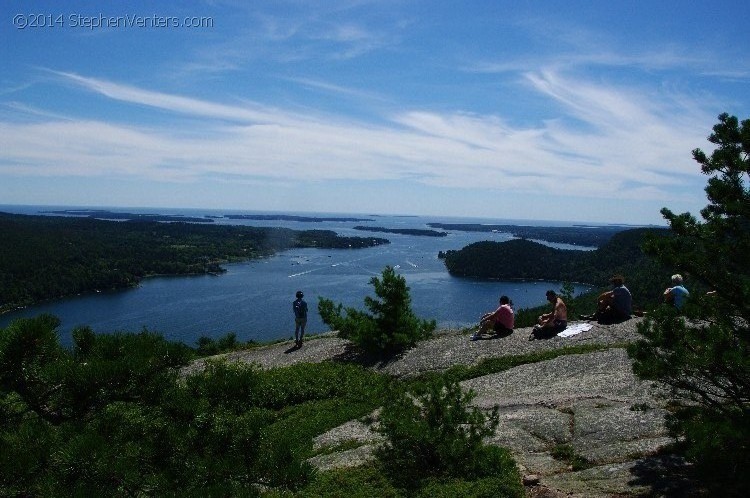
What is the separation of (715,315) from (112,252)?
140446 millimetres

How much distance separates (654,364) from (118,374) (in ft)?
16.5

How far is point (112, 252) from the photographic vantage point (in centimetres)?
12862

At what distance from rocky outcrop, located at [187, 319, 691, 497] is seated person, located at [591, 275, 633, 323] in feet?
1.15

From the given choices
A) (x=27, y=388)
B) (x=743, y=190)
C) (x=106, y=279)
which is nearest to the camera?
(x=27, y=388)

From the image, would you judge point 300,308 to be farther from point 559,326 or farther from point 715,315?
point 715,315

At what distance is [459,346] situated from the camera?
15.0 m

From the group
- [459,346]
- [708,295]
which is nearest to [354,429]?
[459,346]

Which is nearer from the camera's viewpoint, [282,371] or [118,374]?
[118,374]

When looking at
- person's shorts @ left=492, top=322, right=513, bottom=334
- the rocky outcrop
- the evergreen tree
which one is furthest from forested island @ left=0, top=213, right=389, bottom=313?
the evergreen tree

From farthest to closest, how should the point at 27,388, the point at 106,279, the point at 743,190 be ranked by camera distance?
the point at 106,279 < the point at 743,190 < the point at 27,388

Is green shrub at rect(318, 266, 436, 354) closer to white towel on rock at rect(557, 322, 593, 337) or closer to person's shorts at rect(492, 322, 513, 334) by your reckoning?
person's shorts at rect(492, 322, 513, 334)

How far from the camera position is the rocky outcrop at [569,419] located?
6.22 m

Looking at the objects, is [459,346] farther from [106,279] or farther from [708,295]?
[106,279]

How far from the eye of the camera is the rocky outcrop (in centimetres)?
622
